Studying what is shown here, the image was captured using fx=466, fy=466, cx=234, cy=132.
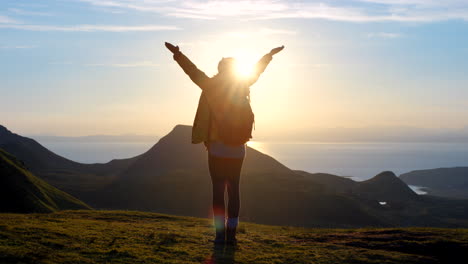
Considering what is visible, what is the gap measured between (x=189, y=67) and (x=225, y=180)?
2995 millimetres

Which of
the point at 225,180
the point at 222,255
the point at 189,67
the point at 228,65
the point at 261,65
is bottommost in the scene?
the point at 222,255

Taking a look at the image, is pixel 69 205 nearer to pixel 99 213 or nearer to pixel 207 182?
pixel 99 213

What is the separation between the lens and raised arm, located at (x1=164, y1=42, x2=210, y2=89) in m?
11.6

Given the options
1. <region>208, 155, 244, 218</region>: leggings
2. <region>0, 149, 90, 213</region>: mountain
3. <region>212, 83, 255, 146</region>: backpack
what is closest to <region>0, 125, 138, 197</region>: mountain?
<region>0, 149, 90, 213</region>: mountain

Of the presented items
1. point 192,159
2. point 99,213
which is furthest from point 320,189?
point 99,213

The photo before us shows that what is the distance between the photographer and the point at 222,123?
1171 centimetres

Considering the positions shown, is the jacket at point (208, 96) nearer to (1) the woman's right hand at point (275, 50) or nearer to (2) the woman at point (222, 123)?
(2) the woman at point (222, 123)

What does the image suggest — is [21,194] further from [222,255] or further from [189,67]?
[222,255]

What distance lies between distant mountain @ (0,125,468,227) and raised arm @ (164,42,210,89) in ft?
253

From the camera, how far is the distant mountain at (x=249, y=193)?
95.4 m

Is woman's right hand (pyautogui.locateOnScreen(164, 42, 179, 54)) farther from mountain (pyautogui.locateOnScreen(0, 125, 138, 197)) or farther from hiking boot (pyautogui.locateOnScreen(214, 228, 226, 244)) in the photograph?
mountain (pyautogui.locateOnScreen(0, 125, 138, 197))

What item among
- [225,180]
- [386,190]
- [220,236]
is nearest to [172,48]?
[225,180]

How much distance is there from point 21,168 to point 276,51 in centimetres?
4637

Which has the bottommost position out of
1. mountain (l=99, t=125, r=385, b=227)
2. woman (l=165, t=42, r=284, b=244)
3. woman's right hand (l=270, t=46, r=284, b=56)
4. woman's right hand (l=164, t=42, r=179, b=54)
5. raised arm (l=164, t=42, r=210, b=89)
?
mountain (l=99, t=125, r=385, b=227)
